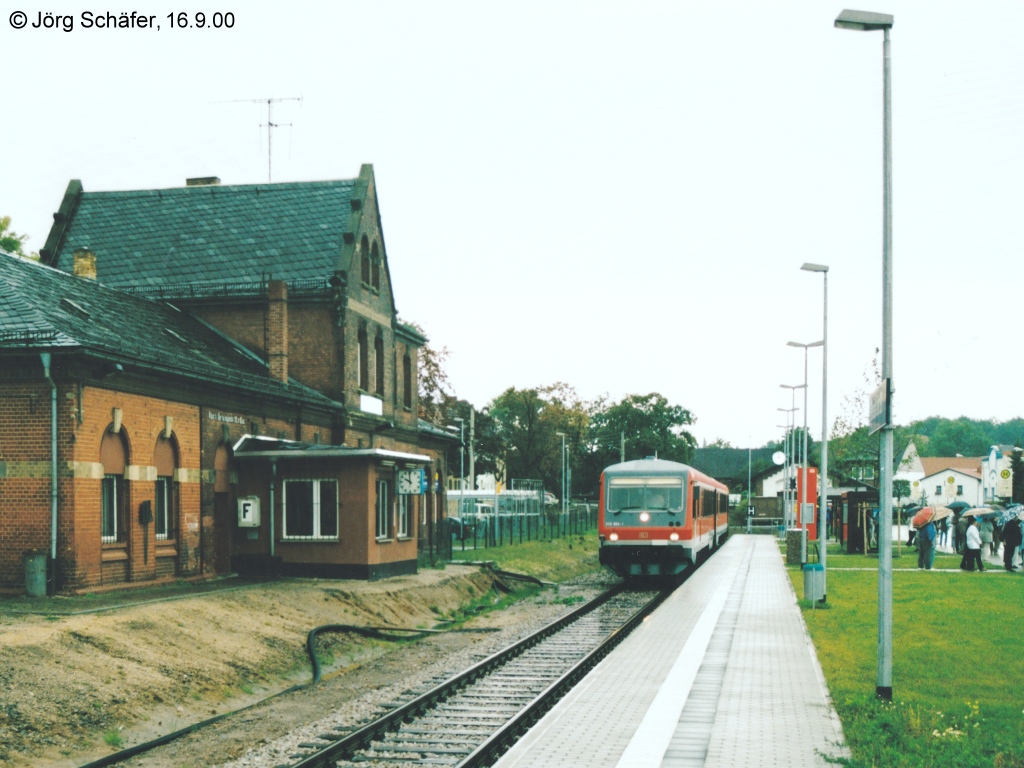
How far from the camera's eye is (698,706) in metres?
12.0

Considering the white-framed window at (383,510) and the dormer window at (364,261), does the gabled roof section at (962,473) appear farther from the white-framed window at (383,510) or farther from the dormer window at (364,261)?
the white-framed window at (383,510)

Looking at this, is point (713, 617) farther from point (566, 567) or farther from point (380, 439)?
point (566, 567)

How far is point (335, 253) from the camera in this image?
3256 centimetres

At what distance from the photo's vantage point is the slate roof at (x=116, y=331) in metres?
19.4

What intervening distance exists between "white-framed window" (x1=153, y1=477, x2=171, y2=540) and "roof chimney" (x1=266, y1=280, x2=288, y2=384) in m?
7.20

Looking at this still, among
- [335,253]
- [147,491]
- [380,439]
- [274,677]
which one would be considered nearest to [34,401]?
[147,491]

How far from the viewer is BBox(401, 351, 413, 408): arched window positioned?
39.1 m

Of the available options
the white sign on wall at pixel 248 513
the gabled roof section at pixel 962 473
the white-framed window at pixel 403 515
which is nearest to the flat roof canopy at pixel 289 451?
the white sign on wall at pixel 248 513

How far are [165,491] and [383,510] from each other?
19.9ft

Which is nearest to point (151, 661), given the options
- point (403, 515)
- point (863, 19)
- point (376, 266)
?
point (863, 19)

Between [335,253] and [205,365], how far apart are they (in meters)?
9.15

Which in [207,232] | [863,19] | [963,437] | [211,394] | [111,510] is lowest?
[963,437]

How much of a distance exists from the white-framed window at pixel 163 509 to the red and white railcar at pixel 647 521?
37.0ft

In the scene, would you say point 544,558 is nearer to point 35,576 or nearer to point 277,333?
point 277,333
